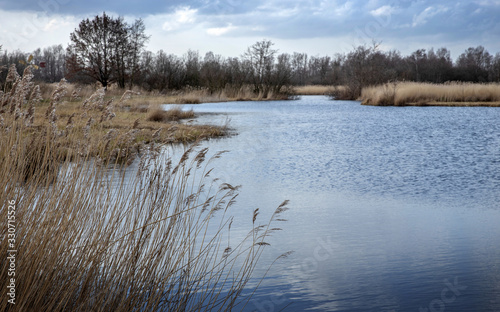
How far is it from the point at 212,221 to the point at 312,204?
1.56 metres

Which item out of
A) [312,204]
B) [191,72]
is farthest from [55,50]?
[312,204]

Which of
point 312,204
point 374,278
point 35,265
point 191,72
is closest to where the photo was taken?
point 35,265

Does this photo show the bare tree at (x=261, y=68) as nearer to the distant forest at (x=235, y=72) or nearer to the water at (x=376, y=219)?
the distant forest at (x=235, y=72)

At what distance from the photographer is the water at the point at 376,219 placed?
12.1ft

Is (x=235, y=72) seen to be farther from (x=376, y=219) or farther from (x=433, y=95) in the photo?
(x=376, y=219)

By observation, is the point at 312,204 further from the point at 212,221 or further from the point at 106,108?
the point at 106,108

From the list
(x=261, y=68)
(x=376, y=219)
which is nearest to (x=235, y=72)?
(x=261, y=68)

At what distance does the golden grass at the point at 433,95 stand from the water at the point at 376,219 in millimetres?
14053

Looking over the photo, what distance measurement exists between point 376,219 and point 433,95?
2301 cm

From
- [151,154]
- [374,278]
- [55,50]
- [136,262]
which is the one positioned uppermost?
[55,50]

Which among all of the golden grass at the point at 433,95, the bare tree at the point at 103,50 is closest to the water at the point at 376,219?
the golden grass at the point at 433,95

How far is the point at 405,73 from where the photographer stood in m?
45.4

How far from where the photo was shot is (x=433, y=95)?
26438 millimetres

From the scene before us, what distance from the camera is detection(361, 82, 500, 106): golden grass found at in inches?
1011
